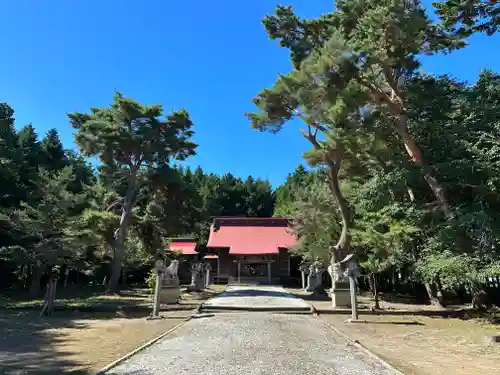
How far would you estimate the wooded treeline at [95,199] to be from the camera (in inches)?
663

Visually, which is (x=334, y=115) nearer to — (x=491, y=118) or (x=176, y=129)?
(x=491, y=118)

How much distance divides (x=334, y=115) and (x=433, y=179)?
3710 mm

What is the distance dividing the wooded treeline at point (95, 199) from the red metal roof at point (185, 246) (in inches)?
274

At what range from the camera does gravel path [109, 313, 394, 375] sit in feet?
17.5

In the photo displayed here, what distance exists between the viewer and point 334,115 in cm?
1276

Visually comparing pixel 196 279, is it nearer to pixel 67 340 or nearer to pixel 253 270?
pixel 253 270

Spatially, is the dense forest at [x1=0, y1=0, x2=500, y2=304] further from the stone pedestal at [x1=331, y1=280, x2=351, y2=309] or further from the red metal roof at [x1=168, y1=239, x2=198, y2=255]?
the red metal roof at [x1=168, y1=239, x2=198, y2=255]

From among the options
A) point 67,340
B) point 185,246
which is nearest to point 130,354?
point 67,340

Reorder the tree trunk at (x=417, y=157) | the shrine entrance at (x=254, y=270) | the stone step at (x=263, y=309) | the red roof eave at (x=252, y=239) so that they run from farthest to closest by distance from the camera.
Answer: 1. the shrine entrance at (x=254, y=270)
2. the red roof eave at (x=252, y=239)
3. the stone step at (x=263, y=309)
4. the tree trunk at (x=417, y=157)

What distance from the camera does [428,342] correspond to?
814 cm

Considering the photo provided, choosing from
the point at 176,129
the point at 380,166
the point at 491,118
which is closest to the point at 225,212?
the point at 176,129

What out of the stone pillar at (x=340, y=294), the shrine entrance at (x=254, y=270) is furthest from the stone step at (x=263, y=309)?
the shrine entrance at (x=254, y=270)

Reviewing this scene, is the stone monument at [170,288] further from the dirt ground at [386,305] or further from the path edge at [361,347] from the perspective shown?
the path edge at [361,347]

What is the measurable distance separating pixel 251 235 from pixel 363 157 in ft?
59.8
